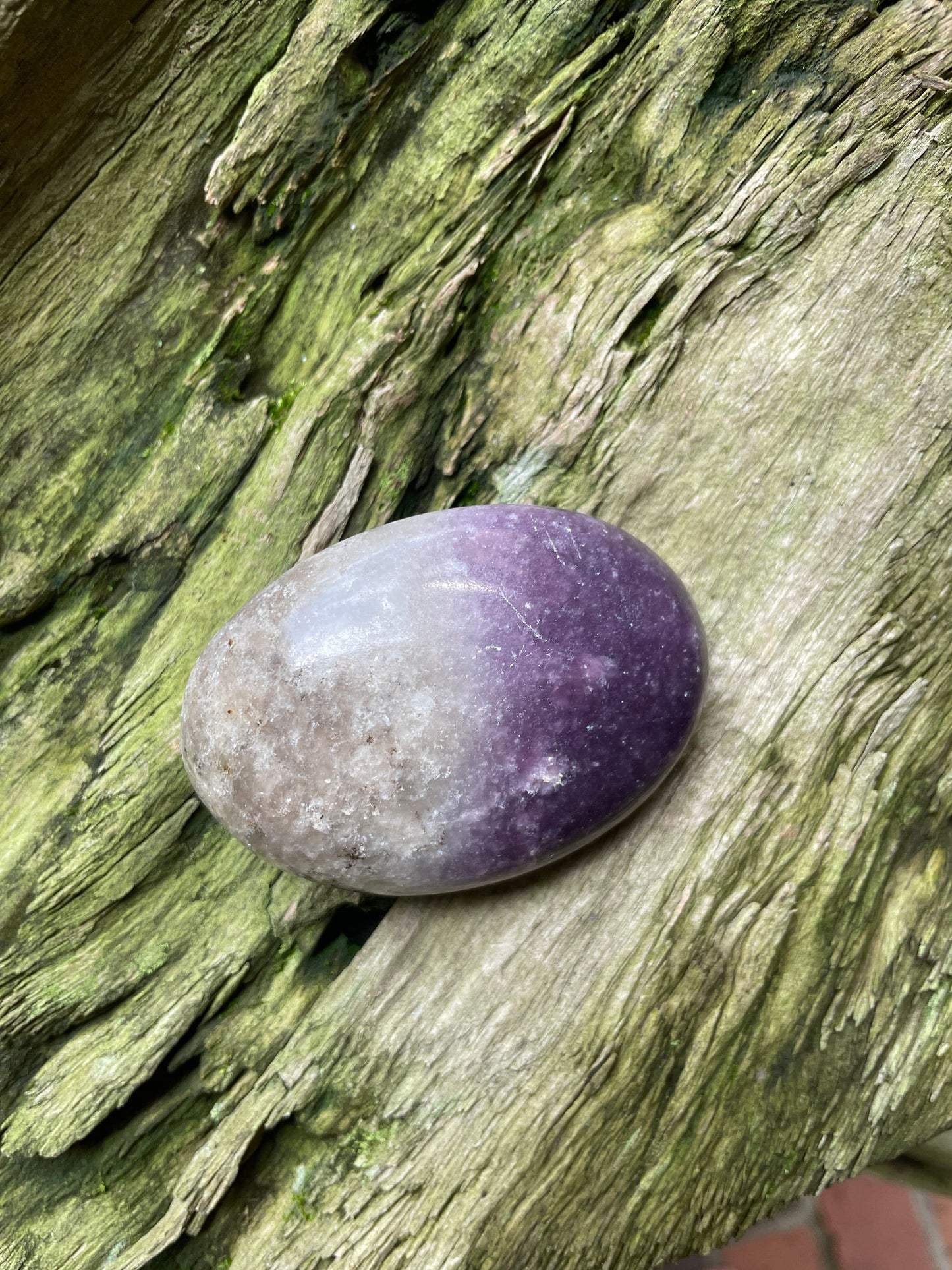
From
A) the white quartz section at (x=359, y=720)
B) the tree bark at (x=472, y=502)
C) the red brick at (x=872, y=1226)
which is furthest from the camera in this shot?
the red brick at (x=872, y=1226)

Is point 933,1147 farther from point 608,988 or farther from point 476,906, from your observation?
point 476,906

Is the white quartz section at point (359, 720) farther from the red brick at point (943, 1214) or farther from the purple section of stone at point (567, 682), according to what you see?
the red brick at point (943, 1214)

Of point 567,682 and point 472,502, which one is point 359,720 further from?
point 472,502

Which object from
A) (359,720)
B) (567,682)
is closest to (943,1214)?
(567,682)

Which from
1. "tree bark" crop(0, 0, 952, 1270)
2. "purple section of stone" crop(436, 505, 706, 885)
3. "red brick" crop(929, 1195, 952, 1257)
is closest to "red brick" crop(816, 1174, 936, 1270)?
"red brick" crop(929, 1195, 952, 1257)

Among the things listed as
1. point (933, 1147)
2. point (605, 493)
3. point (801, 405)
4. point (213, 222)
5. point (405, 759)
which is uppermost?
point (213, 222)

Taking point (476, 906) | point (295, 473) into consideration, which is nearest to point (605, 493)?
point (295, 473)

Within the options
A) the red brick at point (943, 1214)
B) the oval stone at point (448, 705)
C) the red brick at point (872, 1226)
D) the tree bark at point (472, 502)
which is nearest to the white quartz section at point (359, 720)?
the oval stone at point (448, 705)
